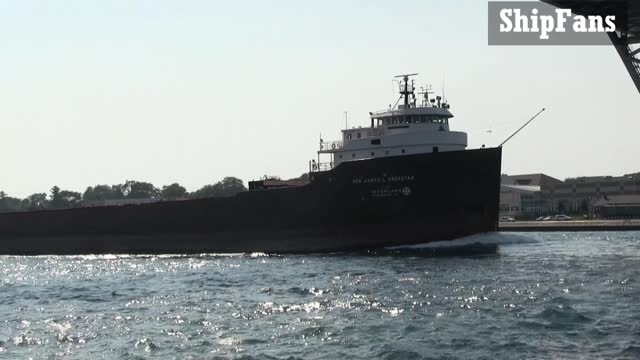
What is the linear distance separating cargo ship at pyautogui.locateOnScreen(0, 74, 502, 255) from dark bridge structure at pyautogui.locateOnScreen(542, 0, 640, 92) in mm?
6272

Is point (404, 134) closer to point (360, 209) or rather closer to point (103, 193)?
point (360, 209)

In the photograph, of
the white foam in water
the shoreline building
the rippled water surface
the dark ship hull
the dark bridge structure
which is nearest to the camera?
the rippled water surface

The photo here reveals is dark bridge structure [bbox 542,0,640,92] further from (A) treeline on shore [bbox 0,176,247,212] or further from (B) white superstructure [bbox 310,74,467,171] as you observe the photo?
(A) treeline on shore [bbox 0,176,247,212]

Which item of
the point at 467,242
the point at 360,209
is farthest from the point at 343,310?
the point at 467,242

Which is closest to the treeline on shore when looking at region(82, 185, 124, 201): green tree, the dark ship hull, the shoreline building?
region(82, 185, 124, 201): green tree

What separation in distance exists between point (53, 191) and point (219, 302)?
103432 mm

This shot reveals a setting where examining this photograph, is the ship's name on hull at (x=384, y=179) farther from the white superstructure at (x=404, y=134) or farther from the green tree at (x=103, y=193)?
the green tree at (x=103, y=193)

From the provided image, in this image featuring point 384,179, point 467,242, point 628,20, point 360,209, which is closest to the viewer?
point 628,20

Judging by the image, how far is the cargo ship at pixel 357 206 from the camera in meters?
32.1

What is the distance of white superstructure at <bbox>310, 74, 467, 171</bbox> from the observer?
35.8 meters

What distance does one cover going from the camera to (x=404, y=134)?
35.9 meters

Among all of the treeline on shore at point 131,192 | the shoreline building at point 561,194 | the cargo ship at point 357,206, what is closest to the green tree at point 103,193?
the treeline on shore at point 131,192

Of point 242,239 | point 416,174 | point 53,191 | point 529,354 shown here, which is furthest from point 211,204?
point 53,191

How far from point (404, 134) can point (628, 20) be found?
1119 cm
